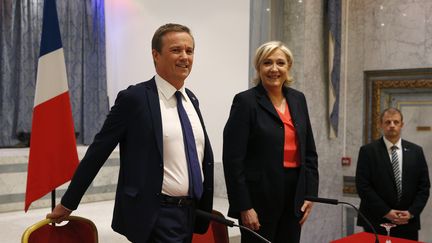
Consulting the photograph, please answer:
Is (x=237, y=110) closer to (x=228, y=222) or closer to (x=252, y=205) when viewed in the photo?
(x=252, y=205)

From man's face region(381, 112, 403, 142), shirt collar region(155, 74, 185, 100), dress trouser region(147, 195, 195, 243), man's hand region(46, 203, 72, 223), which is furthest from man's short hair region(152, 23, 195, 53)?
man's face region(381, 112, 403, 142)

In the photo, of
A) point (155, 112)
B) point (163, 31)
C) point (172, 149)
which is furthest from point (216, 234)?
point (163, 31)

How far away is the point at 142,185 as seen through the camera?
6.09ft

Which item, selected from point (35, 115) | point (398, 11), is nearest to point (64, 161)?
point (35, 115)

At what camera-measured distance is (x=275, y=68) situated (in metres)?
2.44

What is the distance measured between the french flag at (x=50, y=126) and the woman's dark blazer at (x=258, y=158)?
0.76m

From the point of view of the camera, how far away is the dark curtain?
6.64 metres

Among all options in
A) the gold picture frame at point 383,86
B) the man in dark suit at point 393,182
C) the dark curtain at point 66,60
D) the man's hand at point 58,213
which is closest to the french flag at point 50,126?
the man's hand at point 58,213

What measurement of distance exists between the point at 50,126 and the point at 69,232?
0.65 m

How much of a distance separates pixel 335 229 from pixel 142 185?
4379mm

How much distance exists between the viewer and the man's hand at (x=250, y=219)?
91.8 inches

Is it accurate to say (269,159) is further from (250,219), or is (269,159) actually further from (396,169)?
(396,169)

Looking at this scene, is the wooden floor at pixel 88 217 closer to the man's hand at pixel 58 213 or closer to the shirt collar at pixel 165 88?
the man's hand at pixel 58 213

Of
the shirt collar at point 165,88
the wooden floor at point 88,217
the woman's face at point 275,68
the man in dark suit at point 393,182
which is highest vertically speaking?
the woman's face at point 275,68
